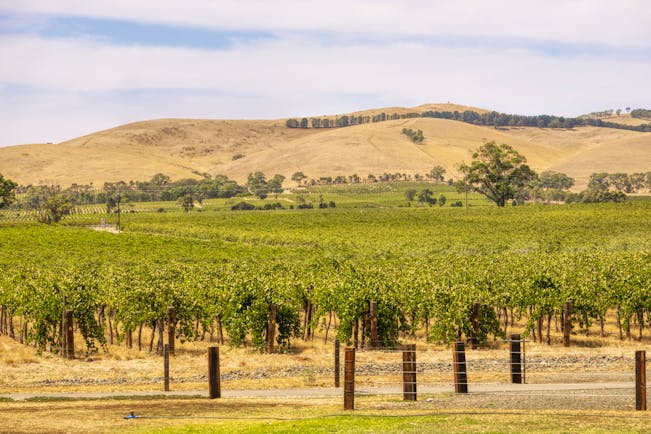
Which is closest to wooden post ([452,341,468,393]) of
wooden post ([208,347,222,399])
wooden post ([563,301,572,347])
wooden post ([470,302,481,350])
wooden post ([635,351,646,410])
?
wooden post ([635,351,646,410])

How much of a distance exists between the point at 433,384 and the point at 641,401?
7.87 meters

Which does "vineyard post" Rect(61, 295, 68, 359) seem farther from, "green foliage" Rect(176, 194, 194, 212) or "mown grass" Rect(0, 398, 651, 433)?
"green foliage" Rect(176, 194, 194, 212)

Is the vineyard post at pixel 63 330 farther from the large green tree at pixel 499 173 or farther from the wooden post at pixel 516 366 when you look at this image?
the large green tree at pixel 499 173

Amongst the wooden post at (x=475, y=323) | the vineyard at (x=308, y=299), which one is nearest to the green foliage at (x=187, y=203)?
the vineyard at (x=308, y=299)

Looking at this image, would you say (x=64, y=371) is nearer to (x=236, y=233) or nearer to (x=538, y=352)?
(x=538, y=352)

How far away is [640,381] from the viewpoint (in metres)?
18.2

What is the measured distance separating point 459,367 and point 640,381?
4.62 metres

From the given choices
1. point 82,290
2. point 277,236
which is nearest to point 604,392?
point 82,290

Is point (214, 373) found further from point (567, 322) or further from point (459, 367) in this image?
point (567, 322)

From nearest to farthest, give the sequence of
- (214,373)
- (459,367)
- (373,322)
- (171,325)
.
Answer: (214,373) → (459,367) → (171,325) → (373,322)

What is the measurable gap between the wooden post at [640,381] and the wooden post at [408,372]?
5064 millimetres

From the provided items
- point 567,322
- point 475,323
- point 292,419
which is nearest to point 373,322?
point 475,323

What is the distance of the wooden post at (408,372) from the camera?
2038cm

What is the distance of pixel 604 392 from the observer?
858 inches
